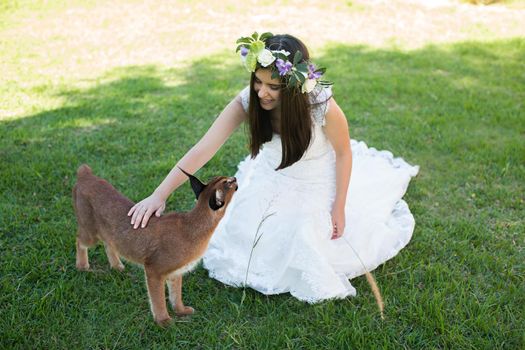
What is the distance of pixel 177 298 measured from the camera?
11.0 feet

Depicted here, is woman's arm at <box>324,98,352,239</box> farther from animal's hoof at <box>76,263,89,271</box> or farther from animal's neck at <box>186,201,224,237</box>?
animal's hoof at <box>76,263,89,271</box>

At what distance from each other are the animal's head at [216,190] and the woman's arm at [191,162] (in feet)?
1.32

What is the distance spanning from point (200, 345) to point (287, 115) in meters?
1.62

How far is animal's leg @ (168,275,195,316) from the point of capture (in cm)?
333

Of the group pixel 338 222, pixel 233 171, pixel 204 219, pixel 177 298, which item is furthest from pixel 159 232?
pixel 233 171

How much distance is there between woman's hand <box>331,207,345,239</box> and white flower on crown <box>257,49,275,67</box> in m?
1.27

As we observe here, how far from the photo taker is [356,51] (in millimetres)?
9484

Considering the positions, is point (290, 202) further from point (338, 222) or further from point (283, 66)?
point (283, 66)

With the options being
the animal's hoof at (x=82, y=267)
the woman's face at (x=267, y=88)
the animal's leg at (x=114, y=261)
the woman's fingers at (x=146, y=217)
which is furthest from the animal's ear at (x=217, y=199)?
the animal's hoof at (x=82, y=267)

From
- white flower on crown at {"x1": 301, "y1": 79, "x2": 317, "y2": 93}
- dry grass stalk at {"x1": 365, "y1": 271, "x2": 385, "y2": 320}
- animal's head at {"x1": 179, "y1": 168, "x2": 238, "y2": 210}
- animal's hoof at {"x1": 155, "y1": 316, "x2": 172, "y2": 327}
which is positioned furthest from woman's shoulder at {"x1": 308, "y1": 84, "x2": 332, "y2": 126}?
animal's hoof at {"x1": 155, "y1": 316, "x2": 172, "y2": 327}

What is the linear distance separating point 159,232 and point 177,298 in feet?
1.81

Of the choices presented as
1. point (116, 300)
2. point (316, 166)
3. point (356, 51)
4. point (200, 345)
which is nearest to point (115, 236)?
point (116, 300)

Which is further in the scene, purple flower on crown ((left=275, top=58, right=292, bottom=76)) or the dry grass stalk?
the dry grass stalk

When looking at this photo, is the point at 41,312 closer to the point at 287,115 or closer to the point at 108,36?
the point at 287,115
